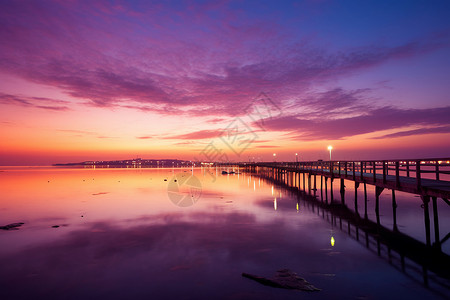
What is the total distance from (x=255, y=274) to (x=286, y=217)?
11.2 meters

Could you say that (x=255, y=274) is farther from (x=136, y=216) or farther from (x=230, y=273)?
(x=136, y=216)

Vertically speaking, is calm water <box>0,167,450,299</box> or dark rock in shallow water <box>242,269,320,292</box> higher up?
dark rock in shallow water <box>242,269,320,292</box>

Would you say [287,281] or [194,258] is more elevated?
[287,281]

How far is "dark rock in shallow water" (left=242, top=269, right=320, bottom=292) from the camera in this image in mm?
8633

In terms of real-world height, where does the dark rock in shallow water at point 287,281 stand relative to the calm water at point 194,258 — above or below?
above

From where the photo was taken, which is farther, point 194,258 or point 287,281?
point 194,258

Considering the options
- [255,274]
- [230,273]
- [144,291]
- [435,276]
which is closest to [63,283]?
[144,291]

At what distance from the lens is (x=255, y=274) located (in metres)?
9.80

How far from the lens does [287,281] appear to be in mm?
9031

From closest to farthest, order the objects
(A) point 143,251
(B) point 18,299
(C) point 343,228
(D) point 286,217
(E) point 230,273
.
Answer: (B) point 18,299 → (E) point 230,273 → (A) point 143,251 → (C) point 343,228 → (D) point 286,217

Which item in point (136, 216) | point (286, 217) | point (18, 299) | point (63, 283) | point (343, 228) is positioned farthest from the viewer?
point (136, 216)

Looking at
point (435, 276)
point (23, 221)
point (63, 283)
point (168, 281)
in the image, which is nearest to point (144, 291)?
point (168, 281)

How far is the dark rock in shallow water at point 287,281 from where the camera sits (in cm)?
863

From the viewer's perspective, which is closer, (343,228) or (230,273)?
(230,273)
